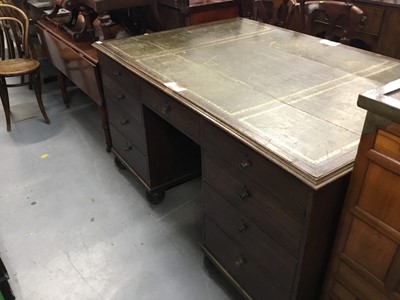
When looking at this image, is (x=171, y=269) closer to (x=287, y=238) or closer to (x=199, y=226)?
(x=199, y=226)

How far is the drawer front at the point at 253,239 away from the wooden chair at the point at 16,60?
6.60ft

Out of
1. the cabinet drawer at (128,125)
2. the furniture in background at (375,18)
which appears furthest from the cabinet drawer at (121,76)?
the furniture in background at (375,18)

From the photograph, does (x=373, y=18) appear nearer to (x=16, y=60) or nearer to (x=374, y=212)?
(x=374, y=212)

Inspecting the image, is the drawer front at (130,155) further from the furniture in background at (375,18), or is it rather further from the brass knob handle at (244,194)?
the furniture in background at (375,18)

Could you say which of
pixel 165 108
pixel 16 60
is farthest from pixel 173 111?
pixel 16 60

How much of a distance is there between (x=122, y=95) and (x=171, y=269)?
0.91m

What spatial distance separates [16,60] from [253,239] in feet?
8.32

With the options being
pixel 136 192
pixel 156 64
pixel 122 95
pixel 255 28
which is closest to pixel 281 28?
pixel 255 28

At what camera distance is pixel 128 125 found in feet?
6.47

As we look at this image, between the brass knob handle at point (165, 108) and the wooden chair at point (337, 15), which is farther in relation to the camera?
the wooden chair at point (337, 15)

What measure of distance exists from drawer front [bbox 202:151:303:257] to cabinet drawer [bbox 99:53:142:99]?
57 centimetres

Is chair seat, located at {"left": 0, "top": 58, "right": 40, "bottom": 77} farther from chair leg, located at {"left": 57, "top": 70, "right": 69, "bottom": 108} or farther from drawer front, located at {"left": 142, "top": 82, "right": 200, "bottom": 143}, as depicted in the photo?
drawer front, located at {"left": 142, "top": 82, "right": 200, "bottom": 143}

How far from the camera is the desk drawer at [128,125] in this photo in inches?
73.6

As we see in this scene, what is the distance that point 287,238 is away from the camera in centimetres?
104
